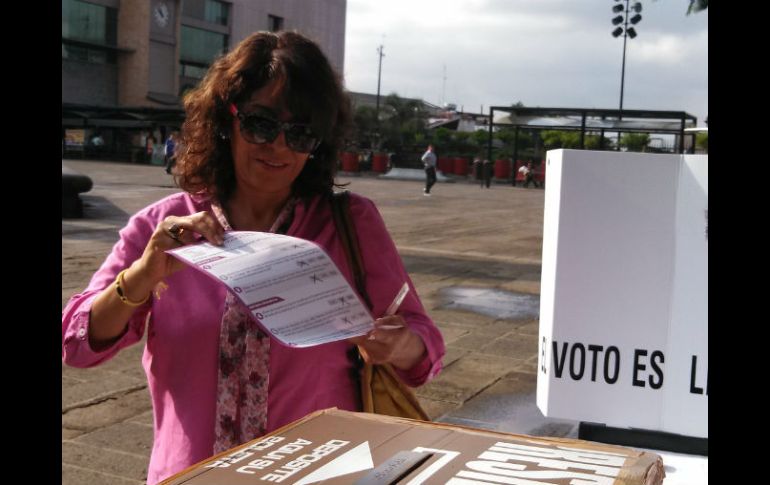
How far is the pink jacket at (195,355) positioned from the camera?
1723 mm

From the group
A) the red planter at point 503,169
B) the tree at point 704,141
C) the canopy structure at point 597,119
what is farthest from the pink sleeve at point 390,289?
the red planter at point 503,169

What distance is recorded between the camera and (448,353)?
5.61 metres

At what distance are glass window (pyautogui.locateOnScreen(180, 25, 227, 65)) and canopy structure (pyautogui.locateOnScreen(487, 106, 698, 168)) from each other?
3268 cm

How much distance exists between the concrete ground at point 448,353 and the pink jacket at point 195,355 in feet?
6.06

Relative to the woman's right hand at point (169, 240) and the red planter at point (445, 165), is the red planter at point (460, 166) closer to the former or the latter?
the red planter at point (445, 165)

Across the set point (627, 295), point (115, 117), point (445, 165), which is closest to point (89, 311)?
point (627, 295)

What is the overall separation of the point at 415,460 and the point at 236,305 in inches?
28.9

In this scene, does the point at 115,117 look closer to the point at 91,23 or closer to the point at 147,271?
the point at 91,23

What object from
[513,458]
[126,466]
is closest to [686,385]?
[513,458]

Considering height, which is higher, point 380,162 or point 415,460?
point 380,162

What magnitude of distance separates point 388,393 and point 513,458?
66cm

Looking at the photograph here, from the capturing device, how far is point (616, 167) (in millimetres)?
2002

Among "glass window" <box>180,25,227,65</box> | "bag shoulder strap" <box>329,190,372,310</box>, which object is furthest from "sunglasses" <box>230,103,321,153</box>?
"glass window" <box>180,25,227,65</box>
